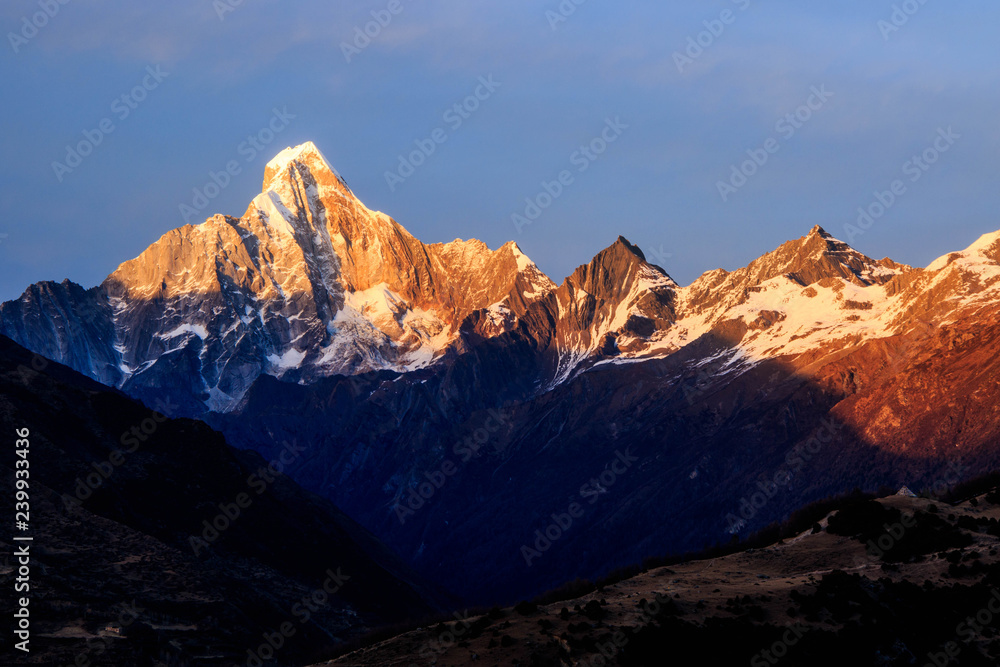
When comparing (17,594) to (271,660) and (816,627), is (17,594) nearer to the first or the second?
(271,660)

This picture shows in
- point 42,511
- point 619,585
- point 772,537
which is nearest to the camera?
point 619,585

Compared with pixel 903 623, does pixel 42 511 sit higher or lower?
higher

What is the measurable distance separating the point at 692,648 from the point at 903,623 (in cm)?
1845

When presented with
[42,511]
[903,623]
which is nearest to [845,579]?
[903,623]

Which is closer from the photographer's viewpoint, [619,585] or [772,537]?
[619,585]

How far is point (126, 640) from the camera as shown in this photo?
5807 inches

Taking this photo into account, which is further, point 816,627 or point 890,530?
point 890,530

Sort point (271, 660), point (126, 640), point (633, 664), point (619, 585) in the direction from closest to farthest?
point (633, 664) → point (619, 585) → point (126, 640) → point (271, 660)

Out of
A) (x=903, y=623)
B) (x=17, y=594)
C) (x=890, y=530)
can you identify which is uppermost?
(x=17, y=594)

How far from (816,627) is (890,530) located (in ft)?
73.0

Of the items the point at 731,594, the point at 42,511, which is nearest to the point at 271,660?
the point at 42,511

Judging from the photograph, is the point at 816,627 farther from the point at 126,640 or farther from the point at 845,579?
the point at 126,640

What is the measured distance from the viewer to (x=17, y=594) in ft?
488

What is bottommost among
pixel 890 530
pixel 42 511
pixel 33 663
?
pixel 890 530
